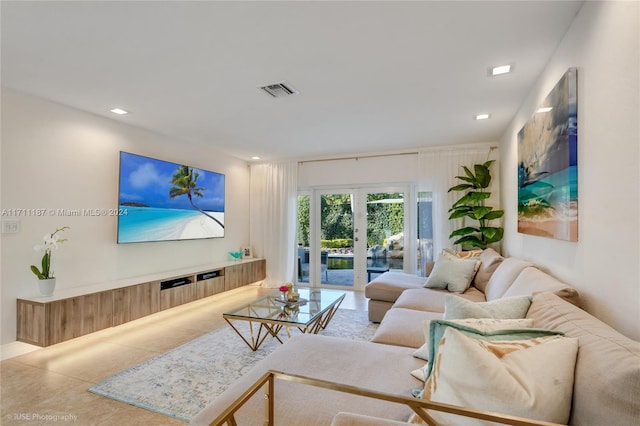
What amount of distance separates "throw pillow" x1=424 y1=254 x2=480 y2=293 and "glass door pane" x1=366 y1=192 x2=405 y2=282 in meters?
1.72

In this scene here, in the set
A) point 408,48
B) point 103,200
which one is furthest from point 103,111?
point 408,48

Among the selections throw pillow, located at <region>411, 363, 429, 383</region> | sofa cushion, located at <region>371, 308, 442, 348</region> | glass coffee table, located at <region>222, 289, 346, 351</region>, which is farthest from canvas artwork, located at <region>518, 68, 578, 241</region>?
glass coffee table, located at <region>222, 289, 346, 351</region>

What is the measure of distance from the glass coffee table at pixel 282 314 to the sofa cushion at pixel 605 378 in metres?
1.78

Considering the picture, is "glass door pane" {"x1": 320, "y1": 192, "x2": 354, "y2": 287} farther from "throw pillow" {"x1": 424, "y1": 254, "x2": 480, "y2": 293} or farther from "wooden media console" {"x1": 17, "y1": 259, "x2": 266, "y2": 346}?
"throw pillow" {"x1": 424, "y1": 254, "x2": 480, "y2": 293}

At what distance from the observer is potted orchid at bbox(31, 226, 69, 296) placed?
9.25 feet

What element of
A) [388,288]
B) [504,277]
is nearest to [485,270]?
[504,277]

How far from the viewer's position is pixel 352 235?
5.52 m

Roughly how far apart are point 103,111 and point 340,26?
9.45ft

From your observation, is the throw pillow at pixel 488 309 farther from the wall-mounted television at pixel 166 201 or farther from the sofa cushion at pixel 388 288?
the wall-mounted television at pixel 166 201

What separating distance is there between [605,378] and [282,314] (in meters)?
2.25

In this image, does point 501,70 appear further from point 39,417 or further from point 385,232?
point 39,417

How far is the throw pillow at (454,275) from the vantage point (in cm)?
324

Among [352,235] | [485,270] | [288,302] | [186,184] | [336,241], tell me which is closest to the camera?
[288,302]

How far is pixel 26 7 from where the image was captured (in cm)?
171
